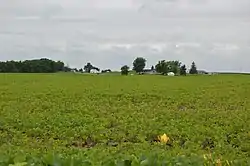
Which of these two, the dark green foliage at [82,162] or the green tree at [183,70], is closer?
the dark green foliage at [82,162]

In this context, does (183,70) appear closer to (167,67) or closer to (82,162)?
(167,67)

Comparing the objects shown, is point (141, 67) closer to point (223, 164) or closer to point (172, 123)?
point (172, 123)

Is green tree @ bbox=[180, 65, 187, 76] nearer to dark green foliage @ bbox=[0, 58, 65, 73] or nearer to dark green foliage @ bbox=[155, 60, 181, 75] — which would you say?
dark green foliage @ bbox=[155, 60, 181, 75]

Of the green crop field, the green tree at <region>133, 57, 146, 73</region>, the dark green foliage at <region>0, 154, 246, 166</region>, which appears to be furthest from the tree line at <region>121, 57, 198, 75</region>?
the dark green foliage at <region>0, 154, 246, 166</region>

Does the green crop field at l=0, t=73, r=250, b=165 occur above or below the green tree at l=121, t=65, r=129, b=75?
below

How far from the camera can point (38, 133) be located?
13531 mm

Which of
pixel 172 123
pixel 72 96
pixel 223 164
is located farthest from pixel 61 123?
pixel 223 164

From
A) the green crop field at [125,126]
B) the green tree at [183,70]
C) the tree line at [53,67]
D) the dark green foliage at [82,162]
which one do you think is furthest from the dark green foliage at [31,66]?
the dark green foliage at [82,162]

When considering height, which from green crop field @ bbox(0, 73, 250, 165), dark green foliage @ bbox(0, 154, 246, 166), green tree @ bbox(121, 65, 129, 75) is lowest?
green crop field @ bbox(0, 73, 250, 165)

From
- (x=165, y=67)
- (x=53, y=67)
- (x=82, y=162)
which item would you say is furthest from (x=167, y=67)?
(x=82, y=162)

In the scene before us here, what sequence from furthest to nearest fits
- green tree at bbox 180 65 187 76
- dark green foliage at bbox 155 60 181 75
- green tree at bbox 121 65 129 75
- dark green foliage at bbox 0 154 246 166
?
dark green foliage at bbox 155 60 181 75 → green tree at bbox 180 65 187 76 → green tree at bbox 121 65 129 75 → dark green foliage at bbox 0 154 246 166

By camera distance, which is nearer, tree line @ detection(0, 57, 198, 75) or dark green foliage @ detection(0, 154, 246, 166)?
dark green foliage @ detection(0, 154, 246, 166)

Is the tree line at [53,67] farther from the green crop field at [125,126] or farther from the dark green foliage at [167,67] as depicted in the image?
the green crop field at [125,126]

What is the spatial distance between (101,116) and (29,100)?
19.6ft
